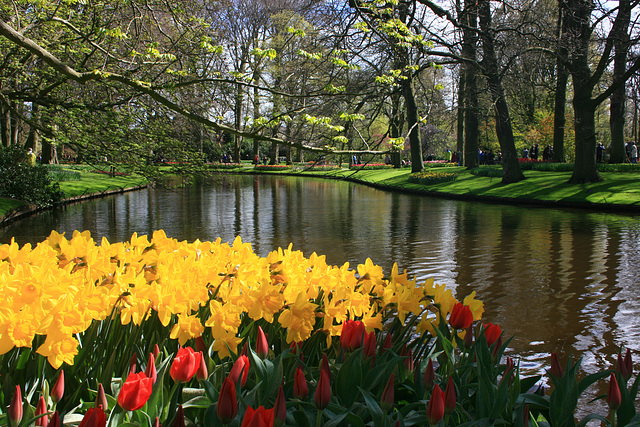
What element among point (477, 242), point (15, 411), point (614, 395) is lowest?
point (477, 242)

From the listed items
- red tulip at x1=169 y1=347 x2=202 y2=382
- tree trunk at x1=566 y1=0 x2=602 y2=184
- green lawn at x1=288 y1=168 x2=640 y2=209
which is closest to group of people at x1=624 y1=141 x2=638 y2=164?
green lawn at x1=288 y1=168 x2=640 y2=209

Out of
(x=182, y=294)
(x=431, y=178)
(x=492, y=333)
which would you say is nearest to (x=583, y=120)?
(x=431, y=178)

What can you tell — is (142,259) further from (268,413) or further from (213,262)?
(268,413)

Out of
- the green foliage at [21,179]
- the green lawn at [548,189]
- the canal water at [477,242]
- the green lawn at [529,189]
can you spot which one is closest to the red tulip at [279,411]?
the canal water at [477,242]

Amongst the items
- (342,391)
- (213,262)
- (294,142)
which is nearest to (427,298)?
(342,391)

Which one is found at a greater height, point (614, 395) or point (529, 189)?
point (529, 189)

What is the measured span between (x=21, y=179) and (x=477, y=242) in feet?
43.5

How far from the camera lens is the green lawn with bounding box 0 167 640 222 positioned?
16.6m

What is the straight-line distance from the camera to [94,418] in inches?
53.2

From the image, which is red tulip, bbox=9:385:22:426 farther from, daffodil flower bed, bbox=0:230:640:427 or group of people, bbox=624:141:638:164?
group of people, bbox=624:141:638:164

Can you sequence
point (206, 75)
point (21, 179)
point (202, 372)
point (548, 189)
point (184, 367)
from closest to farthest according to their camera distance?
point (184, 367)
point (202, 372)
point (206, 75)
point (21, 179)
point (548, 189)

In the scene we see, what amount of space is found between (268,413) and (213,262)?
4.31ft

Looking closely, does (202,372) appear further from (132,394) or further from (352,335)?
(352,335)

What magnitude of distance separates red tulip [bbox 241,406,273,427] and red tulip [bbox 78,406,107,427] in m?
0.38
